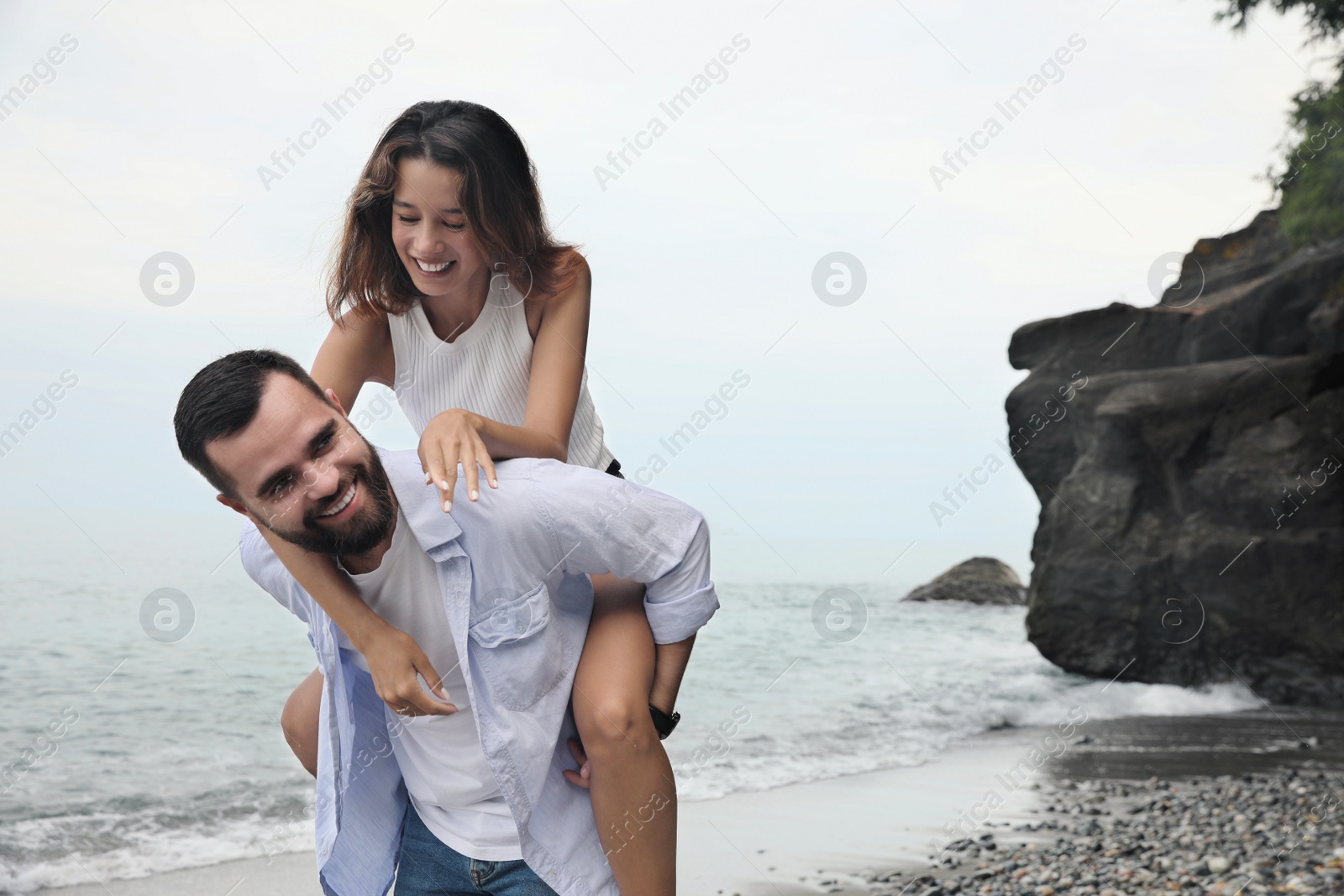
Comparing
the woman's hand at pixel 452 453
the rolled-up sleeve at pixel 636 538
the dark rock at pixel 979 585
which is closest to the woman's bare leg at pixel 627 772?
the rolled-up sleeve at pixel 636 538

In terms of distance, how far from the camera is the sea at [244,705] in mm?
7082

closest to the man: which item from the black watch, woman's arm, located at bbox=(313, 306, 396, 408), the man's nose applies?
the man's nose

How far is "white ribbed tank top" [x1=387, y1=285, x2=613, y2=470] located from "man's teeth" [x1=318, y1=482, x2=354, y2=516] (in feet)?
2.64

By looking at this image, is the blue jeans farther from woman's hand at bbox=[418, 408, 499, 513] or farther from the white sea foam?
the white sea foam

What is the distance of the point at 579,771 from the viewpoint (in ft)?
7.38

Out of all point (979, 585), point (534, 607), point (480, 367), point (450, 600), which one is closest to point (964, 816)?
point (480, 367)

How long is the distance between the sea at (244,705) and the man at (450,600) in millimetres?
4674

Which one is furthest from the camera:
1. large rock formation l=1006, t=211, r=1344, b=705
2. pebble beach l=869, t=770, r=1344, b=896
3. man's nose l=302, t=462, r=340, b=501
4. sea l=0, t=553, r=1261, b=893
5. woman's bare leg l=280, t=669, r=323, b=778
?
large rock formation l=1006, t=211, r=1344, b=705

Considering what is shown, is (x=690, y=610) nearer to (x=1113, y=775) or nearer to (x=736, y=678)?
(x=1113, y=775)

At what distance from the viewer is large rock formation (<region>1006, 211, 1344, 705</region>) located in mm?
10367

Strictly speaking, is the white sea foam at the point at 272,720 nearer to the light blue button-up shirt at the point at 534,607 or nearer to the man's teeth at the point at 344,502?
the light blue button-up shirt at the point at 534,607

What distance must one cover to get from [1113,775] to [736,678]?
20.2 feet

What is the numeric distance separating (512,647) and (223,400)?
0.70 m

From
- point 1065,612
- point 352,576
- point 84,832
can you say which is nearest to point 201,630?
point 84,832
